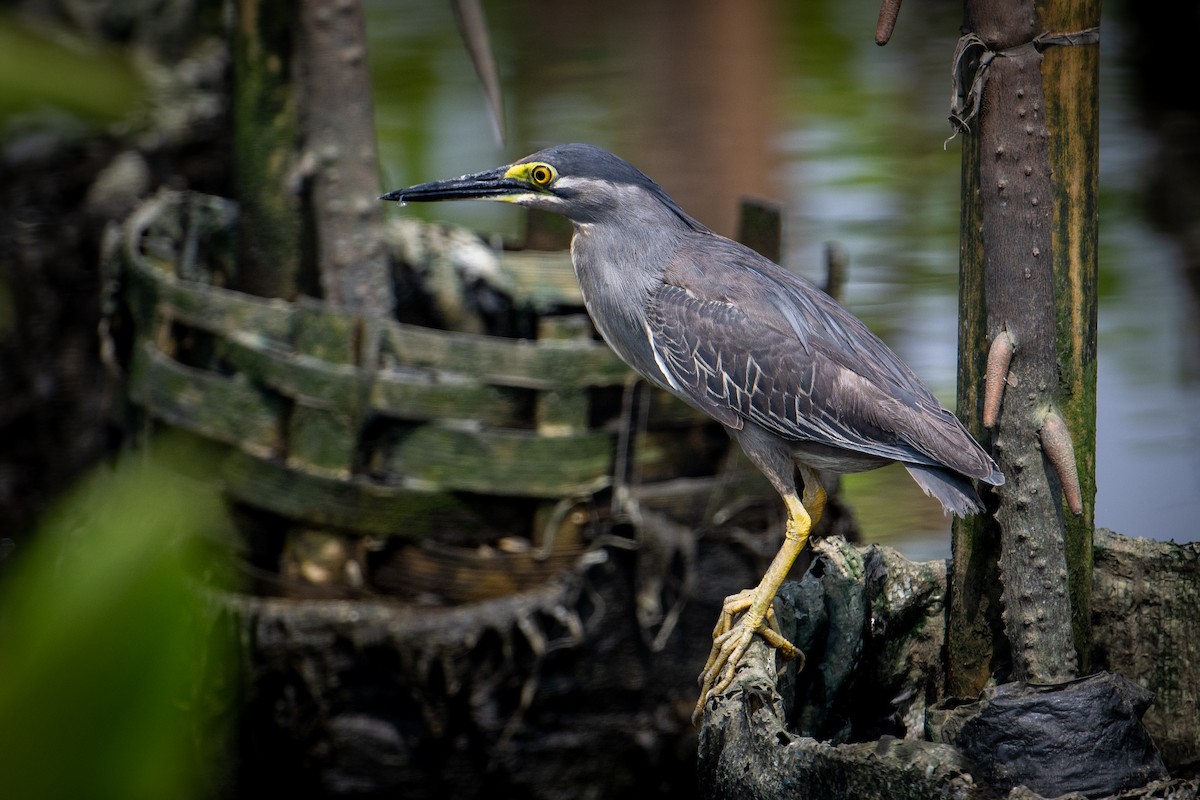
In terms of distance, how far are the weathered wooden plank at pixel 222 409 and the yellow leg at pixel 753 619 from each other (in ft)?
3.91

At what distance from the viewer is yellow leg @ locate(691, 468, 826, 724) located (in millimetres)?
1914

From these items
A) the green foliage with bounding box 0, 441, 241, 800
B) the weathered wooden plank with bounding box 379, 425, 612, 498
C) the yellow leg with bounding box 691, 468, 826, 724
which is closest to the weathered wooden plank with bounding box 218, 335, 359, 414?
the weathered wooden plank with bounding box 379, 425, 612, 498

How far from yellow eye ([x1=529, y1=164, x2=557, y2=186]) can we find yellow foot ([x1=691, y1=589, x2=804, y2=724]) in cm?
68

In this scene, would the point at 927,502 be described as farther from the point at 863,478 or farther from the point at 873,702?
the point at 873,702

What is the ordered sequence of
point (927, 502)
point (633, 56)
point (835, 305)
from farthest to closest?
1. point (633, 56)
2. point (927, 502)
3. point (835, 305)

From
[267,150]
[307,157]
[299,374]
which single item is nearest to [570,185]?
[299,374]

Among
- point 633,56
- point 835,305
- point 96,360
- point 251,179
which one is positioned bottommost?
point 96,360

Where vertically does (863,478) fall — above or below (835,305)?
below

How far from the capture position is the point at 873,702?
1.95m

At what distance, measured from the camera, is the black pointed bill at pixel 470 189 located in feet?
6.24

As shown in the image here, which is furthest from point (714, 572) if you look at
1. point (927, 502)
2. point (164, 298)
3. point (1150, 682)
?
point (927, 502)

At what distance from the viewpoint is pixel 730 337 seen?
2061mm

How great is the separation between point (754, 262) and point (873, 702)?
68cm

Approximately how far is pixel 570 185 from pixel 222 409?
1.15 meters
